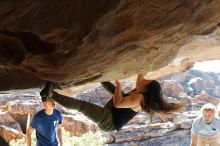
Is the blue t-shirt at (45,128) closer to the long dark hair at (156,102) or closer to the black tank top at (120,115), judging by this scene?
the black tank top at (120,115)

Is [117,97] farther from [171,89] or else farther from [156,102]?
[171,89]

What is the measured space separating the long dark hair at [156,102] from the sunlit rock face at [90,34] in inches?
21.5

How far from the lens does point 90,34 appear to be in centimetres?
298

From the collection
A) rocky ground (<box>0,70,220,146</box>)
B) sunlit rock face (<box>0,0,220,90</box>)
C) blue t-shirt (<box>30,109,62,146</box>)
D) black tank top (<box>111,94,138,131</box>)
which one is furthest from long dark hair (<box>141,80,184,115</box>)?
rocky ground (<box>0,70,220,146</box>)

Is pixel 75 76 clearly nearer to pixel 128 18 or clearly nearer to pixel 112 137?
pixel 128 18

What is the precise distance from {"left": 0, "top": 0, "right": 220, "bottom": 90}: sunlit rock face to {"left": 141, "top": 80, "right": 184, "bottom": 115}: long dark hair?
Answer: 55 centimetres

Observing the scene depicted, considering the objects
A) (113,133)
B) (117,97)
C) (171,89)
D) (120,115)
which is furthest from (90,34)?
(171,89)

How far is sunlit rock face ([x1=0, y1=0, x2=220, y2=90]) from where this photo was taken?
106 inches

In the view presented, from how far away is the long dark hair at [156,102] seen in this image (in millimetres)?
4680

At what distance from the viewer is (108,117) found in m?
4.89

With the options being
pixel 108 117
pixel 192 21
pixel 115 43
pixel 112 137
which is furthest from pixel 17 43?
pixel 112 137

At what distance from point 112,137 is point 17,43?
492 inches

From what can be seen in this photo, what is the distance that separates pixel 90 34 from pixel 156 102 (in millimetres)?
1934

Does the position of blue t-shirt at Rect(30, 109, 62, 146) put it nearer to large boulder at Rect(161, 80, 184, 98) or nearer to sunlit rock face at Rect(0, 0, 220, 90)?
sunlit rock face at Rect(0, 0, 220, 90)
